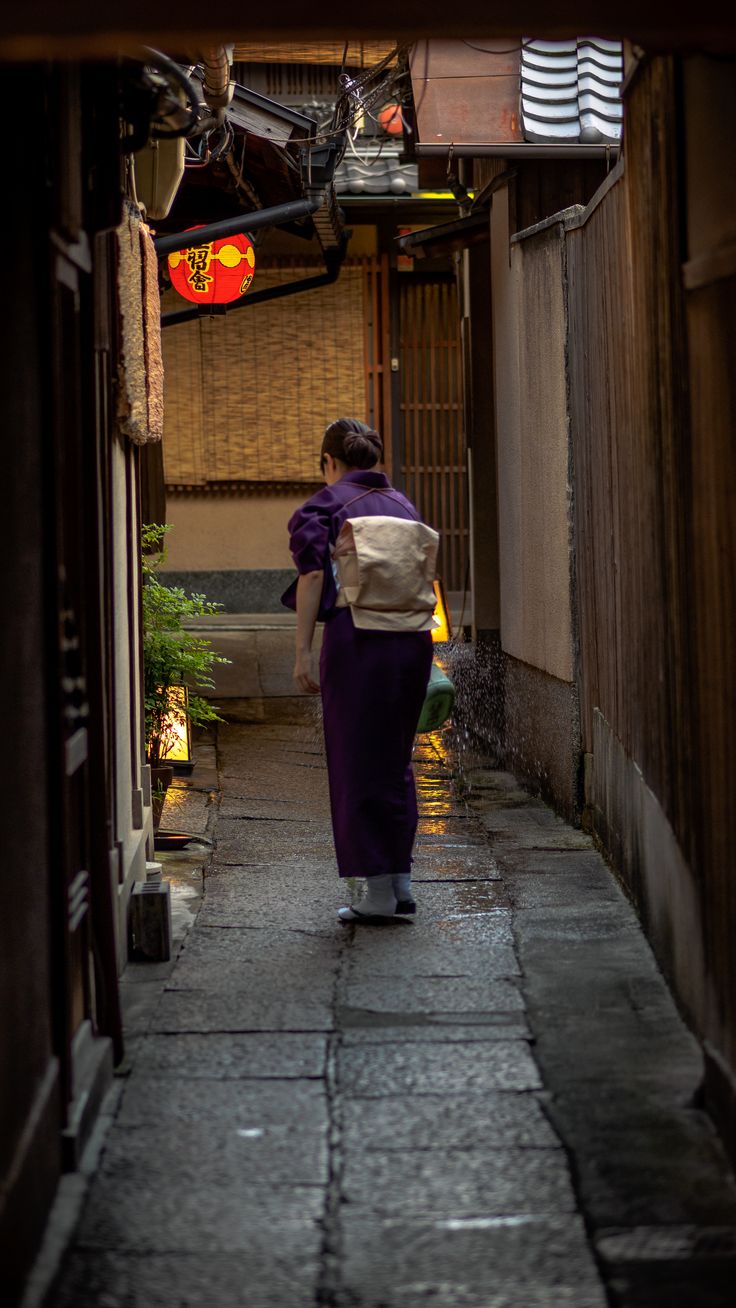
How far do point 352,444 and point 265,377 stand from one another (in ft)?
37.9

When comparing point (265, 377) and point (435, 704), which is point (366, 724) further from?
point (265, 377)

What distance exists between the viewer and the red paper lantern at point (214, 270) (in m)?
13.7

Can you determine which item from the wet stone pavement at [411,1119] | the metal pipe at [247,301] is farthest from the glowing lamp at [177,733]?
the metal pipe at [247,301]

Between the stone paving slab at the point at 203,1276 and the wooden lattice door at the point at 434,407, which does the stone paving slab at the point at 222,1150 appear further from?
the wooden lattice door at the point at 434,407

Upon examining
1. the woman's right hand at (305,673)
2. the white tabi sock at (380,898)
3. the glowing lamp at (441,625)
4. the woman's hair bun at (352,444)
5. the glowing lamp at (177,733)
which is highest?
the woman's hair bun at (352,444)

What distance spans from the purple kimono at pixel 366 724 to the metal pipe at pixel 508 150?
386 cm

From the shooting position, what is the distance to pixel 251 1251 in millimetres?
3895

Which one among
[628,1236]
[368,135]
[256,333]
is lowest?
[628,1236]

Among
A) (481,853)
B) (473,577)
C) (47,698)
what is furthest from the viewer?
(473,577)

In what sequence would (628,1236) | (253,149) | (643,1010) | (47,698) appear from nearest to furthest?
(628,1236) → (47,698) → (643,1010) → (253,149)

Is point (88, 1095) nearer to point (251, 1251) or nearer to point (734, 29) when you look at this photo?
point (251, 1251)

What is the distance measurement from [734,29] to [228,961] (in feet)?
14.0

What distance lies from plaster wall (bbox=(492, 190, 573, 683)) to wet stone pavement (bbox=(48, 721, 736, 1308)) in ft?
7.60

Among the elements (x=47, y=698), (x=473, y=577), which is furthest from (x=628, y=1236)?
(x=473, y=577)
